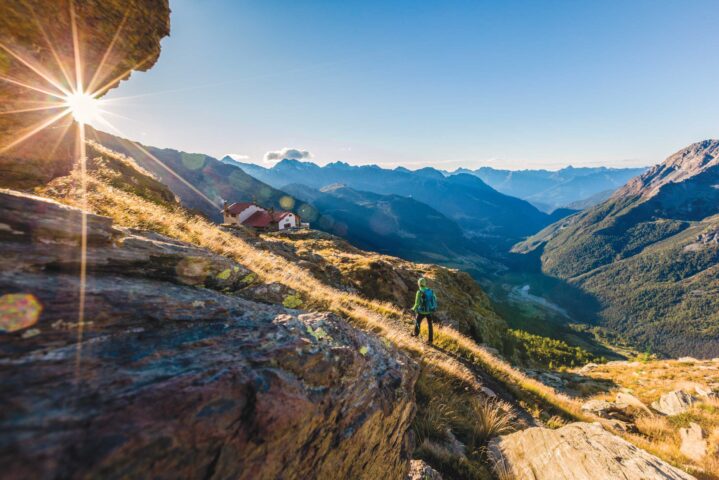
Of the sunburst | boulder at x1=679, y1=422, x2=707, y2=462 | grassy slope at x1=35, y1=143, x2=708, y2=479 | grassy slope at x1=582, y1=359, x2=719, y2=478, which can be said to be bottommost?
grassy slope at x1=582, y1=359, x2=719, y2=478

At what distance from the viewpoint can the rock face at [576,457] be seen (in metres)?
6.13

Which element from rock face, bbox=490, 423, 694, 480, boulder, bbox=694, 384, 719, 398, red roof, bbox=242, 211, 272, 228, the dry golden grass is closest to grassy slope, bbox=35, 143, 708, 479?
rock face, bbox=490, 423, 694, 480

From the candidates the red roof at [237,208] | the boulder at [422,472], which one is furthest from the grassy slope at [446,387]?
the red roof at [237,208]

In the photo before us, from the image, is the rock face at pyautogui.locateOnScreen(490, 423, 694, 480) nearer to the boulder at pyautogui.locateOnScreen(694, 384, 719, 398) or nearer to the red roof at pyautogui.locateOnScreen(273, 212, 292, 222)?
the boulder at pyautogui.locateOnScreen(694, 384, 719, 398)

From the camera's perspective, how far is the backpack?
14.0 m

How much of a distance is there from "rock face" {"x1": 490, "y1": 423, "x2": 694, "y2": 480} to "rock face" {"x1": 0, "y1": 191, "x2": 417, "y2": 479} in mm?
3069

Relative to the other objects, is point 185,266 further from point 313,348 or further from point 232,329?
point 313,348

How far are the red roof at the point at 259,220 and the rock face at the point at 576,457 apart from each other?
7255 centimetres

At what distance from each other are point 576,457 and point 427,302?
7837 mm

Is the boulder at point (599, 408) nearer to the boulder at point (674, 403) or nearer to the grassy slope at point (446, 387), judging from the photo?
the grassy slope at point (446, 387)

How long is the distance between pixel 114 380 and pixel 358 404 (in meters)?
3.49

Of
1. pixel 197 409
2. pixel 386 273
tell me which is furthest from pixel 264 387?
pixel 386 273

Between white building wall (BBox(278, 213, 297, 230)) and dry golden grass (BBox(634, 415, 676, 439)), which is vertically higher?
dry golden grass (BBox(634, 415, 676, 439))

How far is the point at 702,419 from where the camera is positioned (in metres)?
14.6
